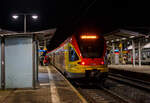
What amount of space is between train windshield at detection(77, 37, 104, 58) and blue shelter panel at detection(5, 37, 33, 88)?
116 inches

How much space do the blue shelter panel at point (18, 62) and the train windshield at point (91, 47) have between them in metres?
2.94

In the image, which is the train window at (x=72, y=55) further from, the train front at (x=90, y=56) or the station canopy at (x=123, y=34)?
the station canopy at (x=123, y=34)

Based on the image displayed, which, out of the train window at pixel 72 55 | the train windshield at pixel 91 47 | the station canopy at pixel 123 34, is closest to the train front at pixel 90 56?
the train windshield at pixel 91 47

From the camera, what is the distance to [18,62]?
31.2 feet

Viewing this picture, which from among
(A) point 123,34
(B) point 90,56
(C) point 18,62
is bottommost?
(C) point 18,62

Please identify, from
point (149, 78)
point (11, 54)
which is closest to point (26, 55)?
point (11, 54)

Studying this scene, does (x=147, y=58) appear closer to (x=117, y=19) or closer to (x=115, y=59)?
(x=115, y=59)

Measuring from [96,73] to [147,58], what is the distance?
2237 centimetres

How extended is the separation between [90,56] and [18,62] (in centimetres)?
377

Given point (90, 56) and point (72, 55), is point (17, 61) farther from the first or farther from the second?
point (90, 56)

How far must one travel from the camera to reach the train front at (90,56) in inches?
428

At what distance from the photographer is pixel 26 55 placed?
953 cm

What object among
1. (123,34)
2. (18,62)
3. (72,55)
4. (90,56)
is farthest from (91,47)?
(123,34)

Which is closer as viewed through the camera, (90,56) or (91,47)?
(90,56)
